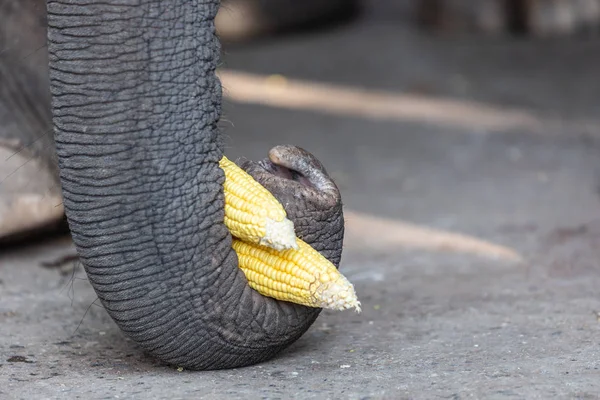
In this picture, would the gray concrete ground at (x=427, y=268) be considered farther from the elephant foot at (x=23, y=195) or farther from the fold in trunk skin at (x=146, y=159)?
the fold in trunk skin at (x=146, y=159)

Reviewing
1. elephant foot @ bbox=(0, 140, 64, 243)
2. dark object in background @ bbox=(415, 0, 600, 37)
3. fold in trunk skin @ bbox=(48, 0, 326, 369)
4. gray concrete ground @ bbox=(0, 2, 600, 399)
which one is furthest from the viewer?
dark object in background @ bbox=(415, 0, 600, 37)

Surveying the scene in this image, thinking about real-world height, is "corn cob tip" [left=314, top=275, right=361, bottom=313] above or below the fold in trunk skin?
below

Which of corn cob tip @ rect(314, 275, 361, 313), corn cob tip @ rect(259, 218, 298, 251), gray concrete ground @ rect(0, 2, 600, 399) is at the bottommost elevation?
gray concrete ground @ rect(0, 2, 600, 399)

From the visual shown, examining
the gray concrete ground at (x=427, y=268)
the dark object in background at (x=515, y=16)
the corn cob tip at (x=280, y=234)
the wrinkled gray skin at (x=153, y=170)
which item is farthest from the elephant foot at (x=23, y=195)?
the dark object in background at (x=515, y=16)

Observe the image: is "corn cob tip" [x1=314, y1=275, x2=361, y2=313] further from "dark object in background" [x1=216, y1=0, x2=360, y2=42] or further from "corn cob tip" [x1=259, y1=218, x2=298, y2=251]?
"dark object in background" [x1=216, y1=0, x2=360, y2=42]

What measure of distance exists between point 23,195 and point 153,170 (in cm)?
189

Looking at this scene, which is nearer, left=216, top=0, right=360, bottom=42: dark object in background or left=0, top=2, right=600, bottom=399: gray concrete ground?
left=0, top=2, right=600, bottom=399: gray concrete ground

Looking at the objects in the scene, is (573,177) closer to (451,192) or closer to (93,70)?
(451,192)

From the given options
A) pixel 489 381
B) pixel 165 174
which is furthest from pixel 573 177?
pixel 165 174

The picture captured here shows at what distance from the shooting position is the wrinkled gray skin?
2.42 metres

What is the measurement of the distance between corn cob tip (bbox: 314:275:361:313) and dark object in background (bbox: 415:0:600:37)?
289 inches

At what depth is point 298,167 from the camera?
272 centimetres

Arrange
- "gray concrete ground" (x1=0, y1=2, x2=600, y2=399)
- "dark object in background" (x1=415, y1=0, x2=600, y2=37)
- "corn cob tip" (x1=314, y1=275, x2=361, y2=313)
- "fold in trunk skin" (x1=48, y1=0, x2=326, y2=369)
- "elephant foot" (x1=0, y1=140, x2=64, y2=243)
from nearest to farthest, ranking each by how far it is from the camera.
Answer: "fold in trunk skin" (x1=48, y1=0, x2=326, y2=369), "corn cob tip" (x1=314, y1=275, x2=361, y2=313), "gray concrete ground" (x1=0, y1=2, x2=600, y2=399), "elephant foot" (x1=0, y1=140, x2=64, y2=243), "dark object in background" (x1=415, y1=0, x2=600, y2=37)

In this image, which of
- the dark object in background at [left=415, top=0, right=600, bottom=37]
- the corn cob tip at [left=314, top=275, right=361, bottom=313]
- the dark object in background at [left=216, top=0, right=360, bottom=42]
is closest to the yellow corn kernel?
the corn cob tip at [left=314, top=275, right=361, bottom=313]
